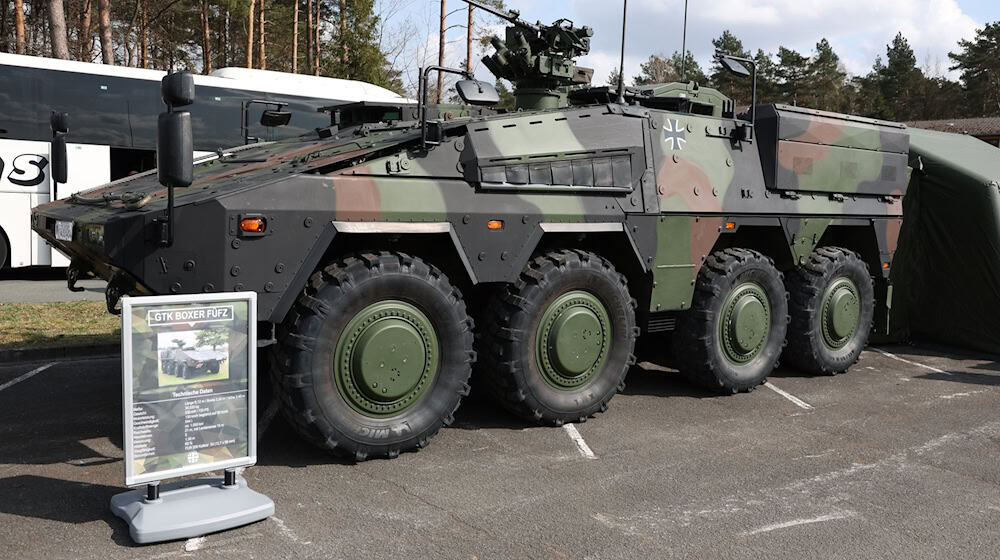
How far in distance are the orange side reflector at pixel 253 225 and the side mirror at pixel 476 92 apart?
1.56 metres

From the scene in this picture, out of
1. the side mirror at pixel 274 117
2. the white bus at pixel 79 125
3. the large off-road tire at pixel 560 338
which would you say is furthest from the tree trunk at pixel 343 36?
the large off-road tire at pixel 560 338

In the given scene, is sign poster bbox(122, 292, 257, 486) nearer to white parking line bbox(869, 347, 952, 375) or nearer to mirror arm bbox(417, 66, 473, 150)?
mirror arm bbox(417, 66, 473, 150)

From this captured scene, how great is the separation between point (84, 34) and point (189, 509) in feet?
84.9

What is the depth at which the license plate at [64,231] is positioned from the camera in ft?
16.6

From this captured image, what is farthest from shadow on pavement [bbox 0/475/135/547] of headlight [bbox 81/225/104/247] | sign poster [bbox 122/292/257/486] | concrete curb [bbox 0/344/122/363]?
concrete curb [bbox 0/344/122/363]

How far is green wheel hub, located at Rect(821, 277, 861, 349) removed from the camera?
7431 mm

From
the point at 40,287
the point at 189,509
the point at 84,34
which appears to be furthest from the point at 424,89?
the point at 84,34

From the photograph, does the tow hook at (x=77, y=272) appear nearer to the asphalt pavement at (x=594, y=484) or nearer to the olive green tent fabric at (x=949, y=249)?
the asphalt pavement at (x=594, y=484)

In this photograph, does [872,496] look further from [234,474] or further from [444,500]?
[234,474]

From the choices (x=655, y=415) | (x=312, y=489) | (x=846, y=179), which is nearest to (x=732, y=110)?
(x=846, y=179)

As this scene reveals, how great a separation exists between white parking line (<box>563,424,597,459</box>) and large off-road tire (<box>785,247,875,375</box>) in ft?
8.22

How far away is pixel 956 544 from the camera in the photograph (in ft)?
13.2

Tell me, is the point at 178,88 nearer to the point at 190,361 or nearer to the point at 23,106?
the point at 190,361

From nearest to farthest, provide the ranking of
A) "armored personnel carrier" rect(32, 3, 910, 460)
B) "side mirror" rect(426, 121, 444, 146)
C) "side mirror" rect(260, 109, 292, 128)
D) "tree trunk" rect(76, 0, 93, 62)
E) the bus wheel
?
"armored personnel carrier" rect(32, 3, 910, 460)
"side mirror" rect(426, 121, 444, 146)
"side mirror" rect(260, 109, 292, 128)
the bus wheel
"tree trunk" rect(76, 0, 93, 62)
